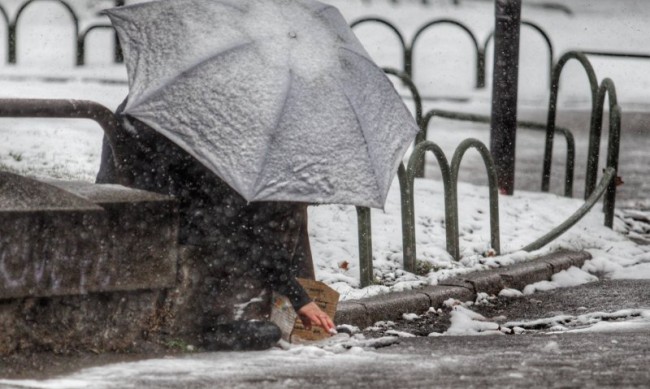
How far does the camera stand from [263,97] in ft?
17.4

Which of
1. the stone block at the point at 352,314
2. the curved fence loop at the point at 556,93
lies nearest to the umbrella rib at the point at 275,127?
the stone block at the point at 352,314

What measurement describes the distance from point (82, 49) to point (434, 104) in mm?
4338

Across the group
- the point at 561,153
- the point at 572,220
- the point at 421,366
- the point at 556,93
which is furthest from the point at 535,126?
the point at 421,366

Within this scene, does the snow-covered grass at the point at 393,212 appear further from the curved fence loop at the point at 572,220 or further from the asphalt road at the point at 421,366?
the asphalt road at the point at 421,366

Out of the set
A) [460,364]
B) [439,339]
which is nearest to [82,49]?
[439,339]

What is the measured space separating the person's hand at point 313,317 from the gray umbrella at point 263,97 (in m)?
0.64

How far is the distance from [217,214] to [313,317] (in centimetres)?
58

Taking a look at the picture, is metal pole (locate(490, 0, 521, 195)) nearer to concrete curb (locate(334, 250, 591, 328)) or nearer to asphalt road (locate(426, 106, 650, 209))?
concrete curb (locate(334, 250, 591, 328))

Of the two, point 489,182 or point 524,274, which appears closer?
point 524,274

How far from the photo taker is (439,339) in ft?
21.4

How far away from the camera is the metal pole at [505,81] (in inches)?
393

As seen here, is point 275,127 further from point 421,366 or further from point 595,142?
point 595,142

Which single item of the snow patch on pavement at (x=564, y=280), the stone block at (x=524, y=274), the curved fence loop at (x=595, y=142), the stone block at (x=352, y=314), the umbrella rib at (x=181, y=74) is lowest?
the snow patch on pavement at (x=564, y=280)

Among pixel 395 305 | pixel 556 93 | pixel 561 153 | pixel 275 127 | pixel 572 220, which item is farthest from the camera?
pixel 561 153
